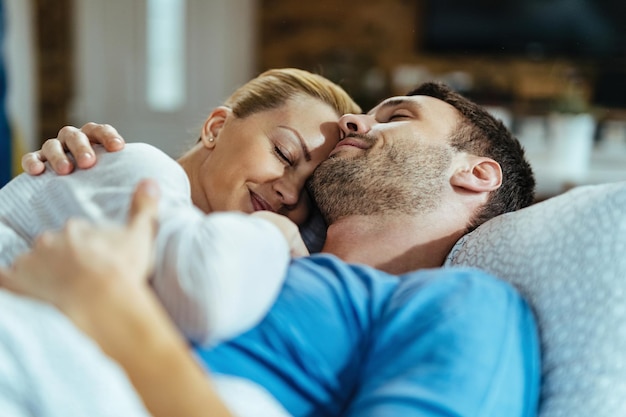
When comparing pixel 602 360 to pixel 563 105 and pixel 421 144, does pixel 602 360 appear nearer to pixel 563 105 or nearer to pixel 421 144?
pixel 421 144

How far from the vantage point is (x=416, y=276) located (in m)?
0.96

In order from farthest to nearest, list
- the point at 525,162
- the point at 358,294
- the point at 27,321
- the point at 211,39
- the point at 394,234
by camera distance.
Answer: the point at 211,39, the point at 525,162, the point at 394,234, the point at 358,294, the point at 27,321

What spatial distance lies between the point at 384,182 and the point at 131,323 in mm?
642

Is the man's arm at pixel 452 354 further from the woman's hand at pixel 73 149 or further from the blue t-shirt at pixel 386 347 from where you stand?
the woman's hand at pixel 73 149

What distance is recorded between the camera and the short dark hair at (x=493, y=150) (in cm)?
131

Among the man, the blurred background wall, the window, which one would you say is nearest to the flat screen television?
the blurred background wall

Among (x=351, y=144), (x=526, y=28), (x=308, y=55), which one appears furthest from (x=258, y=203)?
(x=308, y=55)

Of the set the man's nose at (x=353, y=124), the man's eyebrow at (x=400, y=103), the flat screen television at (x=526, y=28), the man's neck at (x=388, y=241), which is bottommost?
the flat screen television at (x=526, y=28)

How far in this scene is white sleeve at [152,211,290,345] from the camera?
2.39ft

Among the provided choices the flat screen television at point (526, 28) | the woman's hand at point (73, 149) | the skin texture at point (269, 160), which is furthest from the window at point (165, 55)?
the woman's hand at point (73, 149)

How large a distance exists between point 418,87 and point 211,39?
4.56m

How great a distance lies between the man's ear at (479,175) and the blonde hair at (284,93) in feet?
0.89

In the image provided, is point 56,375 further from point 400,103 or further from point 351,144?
point 400,103

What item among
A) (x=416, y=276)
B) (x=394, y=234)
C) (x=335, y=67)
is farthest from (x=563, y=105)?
(x=416, y=276)
